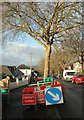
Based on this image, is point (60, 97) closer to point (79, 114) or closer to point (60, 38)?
point (79, 114)

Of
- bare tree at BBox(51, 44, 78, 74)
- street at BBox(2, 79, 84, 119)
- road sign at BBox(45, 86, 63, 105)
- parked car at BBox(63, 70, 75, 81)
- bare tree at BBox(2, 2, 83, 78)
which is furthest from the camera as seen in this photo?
bare tree at BBox(51, 44, 78, 74)

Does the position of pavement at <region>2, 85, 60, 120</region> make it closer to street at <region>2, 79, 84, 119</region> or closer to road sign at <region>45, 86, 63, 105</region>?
street at <region>2, 79, 84, 119</region>

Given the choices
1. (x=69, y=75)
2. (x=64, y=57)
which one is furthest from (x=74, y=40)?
(x=64, y=57)

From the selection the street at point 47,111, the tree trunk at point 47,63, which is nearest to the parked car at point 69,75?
the tree trunk at point 47,63

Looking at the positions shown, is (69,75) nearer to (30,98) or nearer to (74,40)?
(74,40)

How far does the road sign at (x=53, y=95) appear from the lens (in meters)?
7.06

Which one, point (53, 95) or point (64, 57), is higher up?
point (64, 57)

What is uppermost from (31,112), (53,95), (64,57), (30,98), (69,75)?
(64,57)

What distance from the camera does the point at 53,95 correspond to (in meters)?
7.06

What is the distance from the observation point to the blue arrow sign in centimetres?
706

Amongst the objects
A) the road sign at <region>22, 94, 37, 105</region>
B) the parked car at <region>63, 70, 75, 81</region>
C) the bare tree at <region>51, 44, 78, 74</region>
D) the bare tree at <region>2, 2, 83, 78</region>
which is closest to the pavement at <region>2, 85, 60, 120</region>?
the road sign at <region>22, 94, 37, 105</region>

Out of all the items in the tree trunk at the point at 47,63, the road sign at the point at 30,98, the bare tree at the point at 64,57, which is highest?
the bare tree at the point at 64,57

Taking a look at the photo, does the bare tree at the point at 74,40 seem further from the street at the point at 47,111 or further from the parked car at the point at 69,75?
the street at the point at 47,111

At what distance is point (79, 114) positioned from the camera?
6059mm
